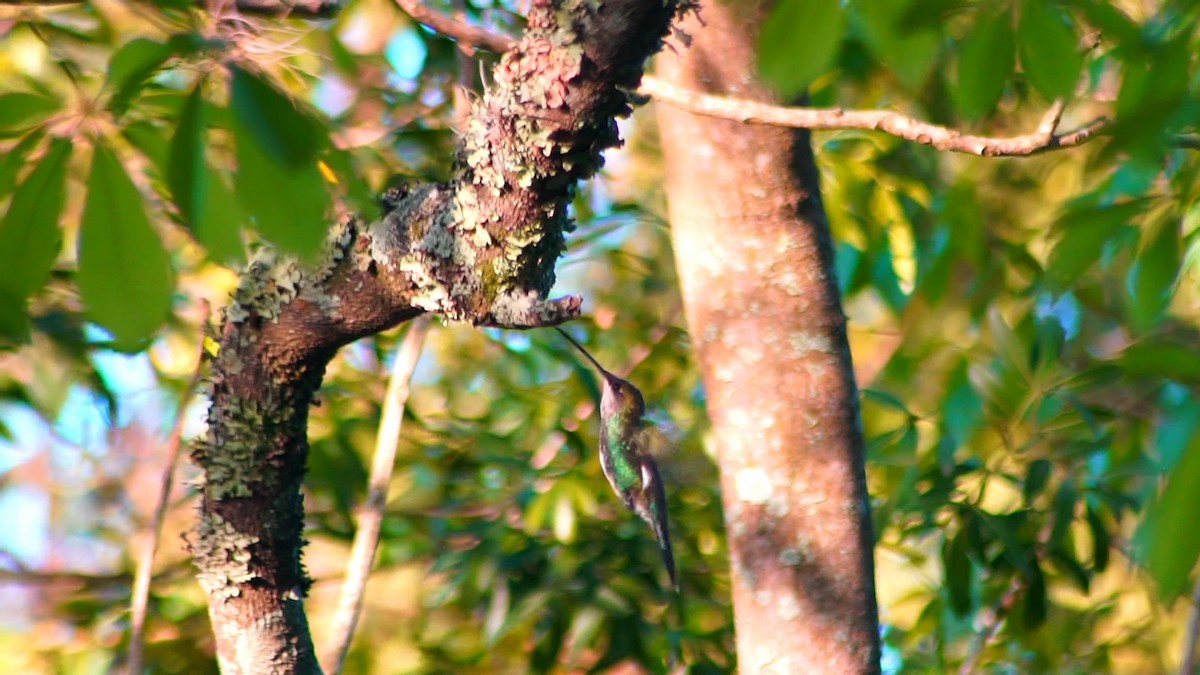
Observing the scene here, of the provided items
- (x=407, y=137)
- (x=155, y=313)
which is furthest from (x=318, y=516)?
(x=155, y=313)

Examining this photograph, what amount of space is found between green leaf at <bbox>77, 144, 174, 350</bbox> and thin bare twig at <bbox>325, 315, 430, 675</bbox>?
2.00 ft

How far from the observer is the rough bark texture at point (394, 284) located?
0.81 meters

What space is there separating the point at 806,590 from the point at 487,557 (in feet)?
2.72

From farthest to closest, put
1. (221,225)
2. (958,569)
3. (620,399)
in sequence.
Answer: (958,569), (620,399), (221,225)

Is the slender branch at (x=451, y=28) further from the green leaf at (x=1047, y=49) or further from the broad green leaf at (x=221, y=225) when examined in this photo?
the green leaf at (x=1047, y=49)

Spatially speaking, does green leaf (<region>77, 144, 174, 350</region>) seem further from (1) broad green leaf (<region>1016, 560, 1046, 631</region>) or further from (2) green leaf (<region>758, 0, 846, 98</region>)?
(1) broad green leaf (<region>1016, 560, 1046, 631</region>)

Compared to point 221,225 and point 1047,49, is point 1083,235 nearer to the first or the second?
point 1047,49

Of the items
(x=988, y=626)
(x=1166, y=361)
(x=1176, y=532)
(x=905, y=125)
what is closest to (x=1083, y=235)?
(x=905, y=125)

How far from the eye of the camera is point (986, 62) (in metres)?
0.84

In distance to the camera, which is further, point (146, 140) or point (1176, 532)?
point (146, 140)

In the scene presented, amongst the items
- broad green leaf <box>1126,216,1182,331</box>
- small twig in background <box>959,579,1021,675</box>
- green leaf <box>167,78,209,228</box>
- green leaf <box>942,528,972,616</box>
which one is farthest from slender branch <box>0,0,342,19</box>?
small twig in background <box>959,579,1021,675</box>

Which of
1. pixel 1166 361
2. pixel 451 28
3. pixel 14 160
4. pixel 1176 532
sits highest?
pixel 451 28

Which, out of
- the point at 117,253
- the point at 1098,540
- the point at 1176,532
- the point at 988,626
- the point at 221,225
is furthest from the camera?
the point at 988,626

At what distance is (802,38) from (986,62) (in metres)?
0.17
